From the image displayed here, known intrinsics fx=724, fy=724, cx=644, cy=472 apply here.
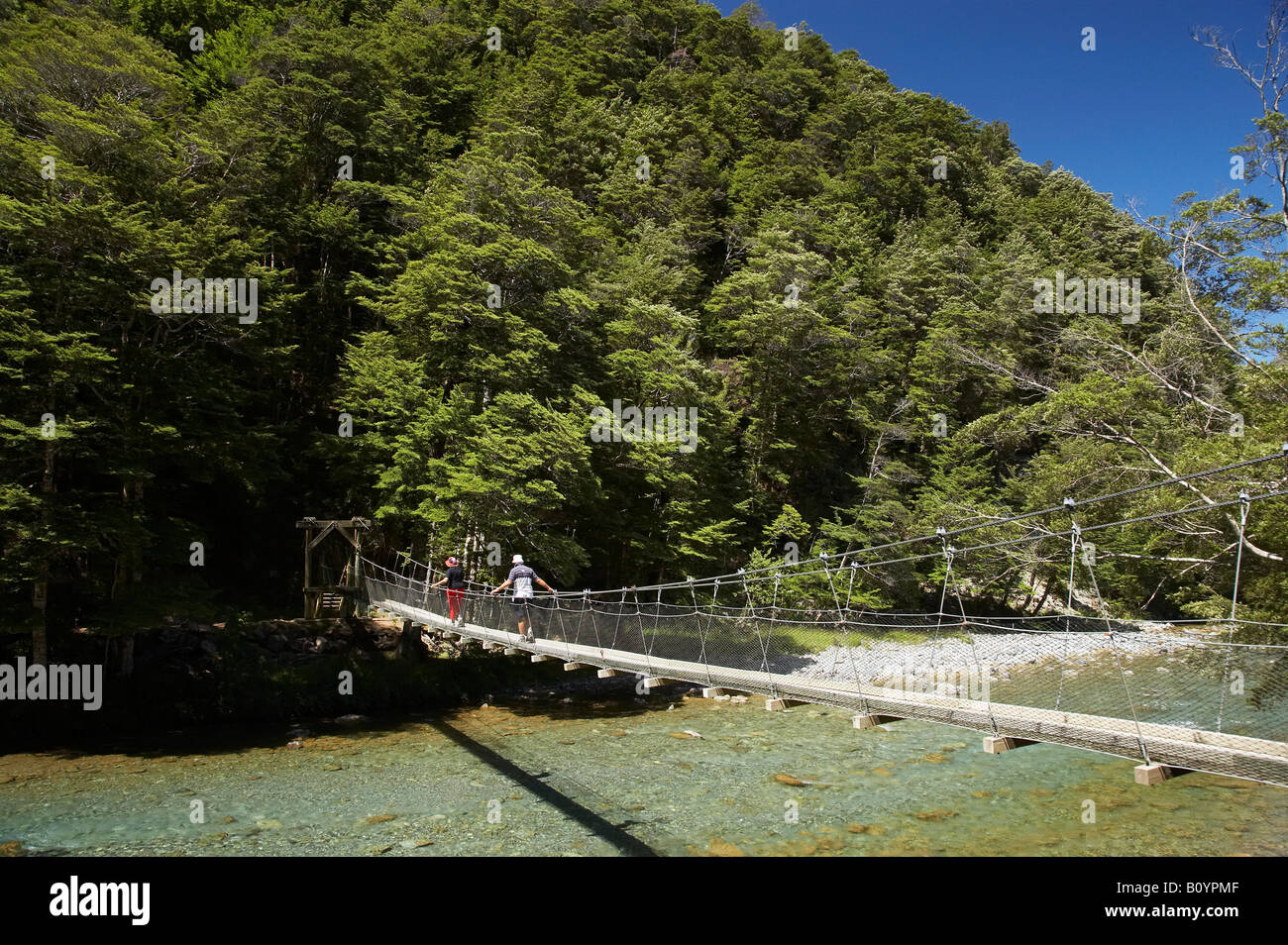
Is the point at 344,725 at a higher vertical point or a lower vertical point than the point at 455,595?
lower

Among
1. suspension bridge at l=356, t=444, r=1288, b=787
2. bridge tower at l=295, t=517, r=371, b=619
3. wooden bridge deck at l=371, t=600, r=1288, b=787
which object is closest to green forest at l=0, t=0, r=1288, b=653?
bridge tower at l=295, t=517, r=371, b=619

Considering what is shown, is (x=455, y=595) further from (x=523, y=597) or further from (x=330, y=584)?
(x=330, y=584)

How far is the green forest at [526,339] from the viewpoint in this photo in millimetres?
8086

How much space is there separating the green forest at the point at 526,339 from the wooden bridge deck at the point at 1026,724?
505 centimetres

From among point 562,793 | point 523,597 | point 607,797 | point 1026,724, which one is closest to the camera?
point 1026,724

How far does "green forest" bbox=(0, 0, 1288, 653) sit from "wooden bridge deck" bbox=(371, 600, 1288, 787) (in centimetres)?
505

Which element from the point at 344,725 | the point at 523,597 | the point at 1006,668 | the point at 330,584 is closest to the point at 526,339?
the point at 330,584

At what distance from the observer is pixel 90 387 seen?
826 cm

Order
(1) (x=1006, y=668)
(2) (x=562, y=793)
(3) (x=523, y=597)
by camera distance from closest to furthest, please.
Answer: (1) (x=1006, y=668) → (3) (x=523, y=597) → (2) (x=562, y=793)

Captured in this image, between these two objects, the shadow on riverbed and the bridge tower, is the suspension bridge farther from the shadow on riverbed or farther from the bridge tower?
the bridge tower

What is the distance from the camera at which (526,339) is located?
1126 cm

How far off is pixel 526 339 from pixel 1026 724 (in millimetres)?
9246

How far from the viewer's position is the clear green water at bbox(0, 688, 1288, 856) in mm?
5723
